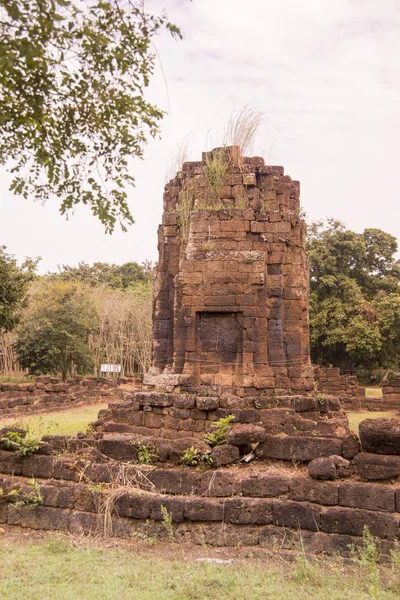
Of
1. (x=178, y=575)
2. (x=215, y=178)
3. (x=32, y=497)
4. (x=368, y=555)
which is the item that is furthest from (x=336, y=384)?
(x=178, y=575)

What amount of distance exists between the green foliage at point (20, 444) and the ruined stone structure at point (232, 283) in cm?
452

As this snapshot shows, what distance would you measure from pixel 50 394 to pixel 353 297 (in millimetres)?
22424

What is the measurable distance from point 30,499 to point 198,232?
7301mm

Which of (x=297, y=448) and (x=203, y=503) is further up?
(x=297, y=448)

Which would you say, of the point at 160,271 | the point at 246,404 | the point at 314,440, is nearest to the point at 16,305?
the point at 160,271

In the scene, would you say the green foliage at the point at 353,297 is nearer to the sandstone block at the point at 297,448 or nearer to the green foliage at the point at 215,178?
the green foliage at the point at 215,178

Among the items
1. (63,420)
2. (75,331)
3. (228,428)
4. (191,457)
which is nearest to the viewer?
(191,457)

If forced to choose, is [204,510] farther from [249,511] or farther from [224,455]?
[224,455]

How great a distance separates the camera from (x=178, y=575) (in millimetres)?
4578

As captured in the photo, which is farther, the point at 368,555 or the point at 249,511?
the point at 249,511

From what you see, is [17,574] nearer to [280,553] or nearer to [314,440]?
[280,553]

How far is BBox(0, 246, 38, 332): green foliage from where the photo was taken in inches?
756

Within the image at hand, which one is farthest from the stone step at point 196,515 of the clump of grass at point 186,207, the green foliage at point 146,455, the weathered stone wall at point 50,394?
the weathered stone wall at point 50,394

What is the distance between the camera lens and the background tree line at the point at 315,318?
1296 inches
